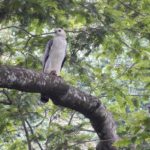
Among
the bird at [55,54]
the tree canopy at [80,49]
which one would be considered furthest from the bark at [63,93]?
the bird at [55,54]

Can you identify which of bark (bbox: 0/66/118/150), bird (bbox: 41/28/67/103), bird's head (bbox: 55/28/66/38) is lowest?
bark (bbox: 0/66/118/150)

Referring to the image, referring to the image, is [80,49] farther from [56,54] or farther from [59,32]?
[56,54]

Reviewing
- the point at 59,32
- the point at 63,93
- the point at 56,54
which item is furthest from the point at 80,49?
the point at 63,93

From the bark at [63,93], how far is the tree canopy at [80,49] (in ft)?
0.72

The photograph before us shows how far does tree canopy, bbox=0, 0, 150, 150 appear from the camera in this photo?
5594mm

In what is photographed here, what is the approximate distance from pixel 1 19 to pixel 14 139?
8.48 ft

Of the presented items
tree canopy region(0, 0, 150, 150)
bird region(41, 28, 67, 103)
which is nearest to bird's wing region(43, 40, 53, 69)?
bird region(41, 28, 67, 103)

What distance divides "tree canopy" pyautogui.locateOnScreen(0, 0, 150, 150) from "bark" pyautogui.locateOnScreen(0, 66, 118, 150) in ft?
0.72

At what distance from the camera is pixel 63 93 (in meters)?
4.58

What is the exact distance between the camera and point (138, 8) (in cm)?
602

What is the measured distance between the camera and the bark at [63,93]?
4000 mm

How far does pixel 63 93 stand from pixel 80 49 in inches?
56.0

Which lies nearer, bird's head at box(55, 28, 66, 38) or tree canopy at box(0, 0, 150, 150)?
tree canopy at box(0, 0, 150, 150)

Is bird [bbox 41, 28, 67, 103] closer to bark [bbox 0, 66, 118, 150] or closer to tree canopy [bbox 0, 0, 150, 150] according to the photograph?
tree canopy [bbox 0, 0, 150, 150]
